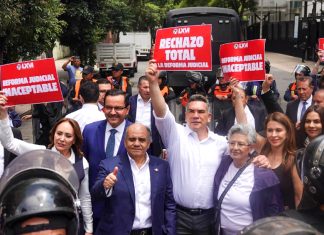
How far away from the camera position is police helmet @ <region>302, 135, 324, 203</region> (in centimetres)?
194

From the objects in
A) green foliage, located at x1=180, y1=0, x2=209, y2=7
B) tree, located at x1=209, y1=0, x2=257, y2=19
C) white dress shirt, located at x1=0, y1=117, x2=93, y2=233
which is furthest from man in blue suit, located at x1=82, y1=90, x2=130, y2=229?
green foliage, located at x1=180, y1=0, x2=209, y2=7

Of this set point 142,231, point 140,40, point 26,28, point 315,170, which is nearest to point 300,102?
point 142,231

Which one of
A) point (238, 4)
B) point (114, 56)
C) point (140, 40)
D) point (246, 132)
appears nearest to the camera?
point (246, 132)

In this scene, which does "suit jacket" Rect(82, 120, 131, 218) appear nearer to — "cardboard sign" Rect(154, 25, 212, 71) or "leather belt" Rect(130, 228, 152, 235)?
"leather belt" Rect(130, 228, 152, 235)

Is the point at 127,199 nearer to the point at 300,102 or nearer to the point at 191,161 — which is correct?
the point at 191,161

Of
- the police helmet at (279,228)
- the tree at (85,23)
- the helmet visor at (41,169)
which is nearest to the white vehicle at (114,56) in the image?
the tree at (85,23)

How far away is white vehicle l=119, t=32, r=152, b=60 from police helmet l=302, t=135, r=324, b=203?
3914 centimetres

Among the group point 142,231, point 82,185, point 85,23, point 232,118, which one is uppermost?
point 85,23

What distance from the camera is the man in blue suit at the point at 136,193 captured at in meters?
3.68

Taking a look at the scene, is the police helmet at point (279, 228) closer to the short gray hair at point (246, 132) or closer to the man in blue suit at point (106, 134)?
the short gray hair at point (246, 132)

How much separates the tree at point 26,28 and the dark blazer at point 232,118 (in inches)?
251

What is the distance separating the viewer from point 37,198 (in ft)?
5.68

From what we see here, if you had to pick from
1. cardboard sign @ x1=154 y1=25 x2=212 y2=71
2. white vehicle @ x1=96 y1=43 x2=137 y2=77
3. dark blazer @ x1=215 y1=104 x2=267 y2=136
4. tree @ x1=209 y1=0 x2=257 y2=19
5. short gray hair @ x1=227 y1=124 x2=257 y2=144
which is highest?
tree @ x1=209 y1=0 x2=257 y2=19

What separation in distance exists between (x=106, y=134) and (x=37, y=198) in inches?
112
